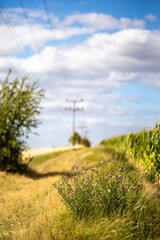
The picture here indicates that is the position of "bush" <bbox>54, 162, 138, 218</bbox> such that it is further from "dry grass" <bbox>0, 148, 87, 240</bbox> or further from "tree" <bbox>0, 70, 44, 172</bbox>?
"tree" <bbox>0, 70, 44, 172</bbox>

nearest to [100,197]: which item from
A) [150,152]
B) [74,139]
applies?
[150,152]

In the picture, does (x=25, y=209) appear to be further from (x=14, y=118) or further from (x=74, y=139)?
(x=74, y=139)

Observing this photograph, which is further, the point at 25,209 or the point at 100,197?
the point at 25,209

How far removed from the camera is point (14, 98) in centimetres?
1680

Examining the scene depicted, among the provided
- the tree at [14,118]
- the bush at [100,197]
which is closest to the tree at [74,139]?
the tree at [14,118]

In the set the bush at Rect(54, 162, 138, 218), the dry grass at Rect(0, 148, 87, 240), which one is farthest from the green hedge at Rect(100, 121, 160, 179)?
the bush at Rect(54, 162, 138, 218)

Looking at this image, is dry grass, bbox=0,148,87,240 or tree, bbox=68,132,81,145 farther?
tree, bbox=68,132,81,145

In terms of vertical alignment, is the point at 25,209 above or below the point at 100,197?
below

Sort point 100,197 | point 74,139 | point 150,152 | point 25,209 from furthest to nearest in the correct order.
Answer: point 74,139 → point 150,152 → point 25,209 → point 100,197

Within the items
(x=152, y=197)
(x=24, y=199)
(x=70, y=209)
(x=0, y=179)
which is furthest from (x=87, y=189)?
→ (x=0, y=179)

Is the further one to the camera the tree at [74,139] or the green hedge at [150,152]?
the tree at [74,139]

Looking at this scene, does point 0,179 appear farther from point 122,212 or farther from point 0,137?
point 122,212

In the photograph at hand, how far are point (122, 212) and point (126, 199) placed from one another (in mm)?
328

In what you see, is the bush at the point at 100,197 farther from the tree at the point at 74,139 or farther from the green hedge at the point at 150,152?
the tree at the point at 74,139
